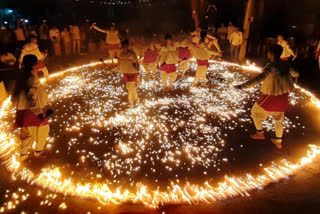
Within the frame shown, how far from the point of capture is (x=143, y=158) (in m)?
5.79

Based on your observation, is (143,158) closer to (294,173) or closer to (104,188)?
(104,188)

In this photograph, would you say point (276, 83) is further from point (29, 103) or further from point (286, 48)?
point (286, 48)

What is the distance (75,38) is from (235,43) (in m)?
9.86

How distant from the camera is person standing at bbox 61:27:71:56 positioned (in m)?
15.8

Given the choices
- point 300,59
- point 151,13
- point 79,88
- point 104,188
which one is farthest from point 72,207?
point 151,13

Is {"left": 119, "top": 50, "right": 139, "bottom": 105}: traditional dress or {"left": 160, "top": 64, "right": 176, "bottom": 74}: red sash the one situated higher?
{"left": 119, "top": 50, "right": 139, "bottom": 105}: traditional dress

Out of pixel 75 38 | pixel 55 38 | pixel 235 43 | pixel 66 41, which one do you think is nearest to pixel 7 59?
pixel 55 38

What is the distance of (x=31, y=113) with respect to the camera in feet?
16.9

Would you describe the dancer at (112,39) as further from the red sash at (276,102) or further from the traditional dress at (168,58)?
the red sash at (276,102)

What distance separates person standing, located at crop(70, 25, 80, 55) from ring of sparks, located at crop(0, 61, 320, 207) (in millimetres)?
6790

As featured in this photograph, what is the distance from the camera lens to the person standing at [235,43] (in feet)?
49.0

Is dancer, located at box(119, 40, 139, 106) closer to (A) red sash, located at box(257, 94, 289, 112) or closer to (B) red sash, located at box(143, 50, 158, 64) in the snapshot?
(B) red sash, located at box(143, 50, 158, 64)

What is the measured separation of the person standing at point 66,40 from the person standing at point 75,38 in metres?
0.29

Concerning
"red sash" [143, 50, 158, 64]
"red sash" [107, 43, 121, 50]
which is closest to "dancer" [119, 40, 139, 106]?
"red sash" [143, 50, 158, 64]
